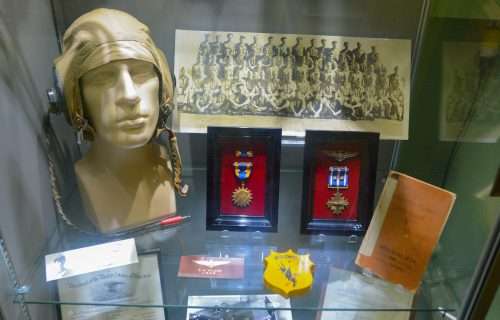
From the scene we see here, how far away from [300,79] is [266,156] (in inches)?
7.4

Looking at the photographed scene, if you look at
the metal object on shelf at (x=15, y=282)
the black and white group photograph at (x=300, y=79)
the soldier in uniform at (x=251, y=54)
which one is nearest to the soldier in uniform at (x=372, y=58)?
the black and white group photograph at (x=300, y=79)

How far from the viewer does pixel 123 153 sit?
100 cm

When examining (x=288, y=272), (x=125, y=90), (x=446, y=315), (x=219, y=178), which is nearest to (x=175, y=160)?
(x=219, y=178)

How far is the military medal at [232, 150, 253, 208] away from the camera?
100cm

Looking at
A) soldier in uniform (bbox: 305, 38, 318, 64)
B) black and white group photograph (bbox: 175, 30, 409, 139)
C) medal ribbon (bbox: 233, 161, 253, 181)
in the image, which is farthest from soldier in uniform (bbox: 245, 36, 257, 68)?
medal ribbon (bbox: 233, 161, 253, 181)

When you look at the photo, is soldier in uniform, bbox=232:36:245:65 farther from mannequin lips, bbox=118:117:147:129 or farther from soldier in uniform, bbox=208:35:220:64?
mannequin lips, bbox=118:117:147:129

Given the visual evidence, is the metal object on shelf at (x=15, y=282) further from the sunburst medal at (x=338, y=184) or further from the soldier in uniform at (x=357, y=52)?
the soldier in uniform at (x=357, y=52)

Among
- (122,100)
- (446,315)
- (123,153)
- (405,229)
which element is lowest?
(446,315)

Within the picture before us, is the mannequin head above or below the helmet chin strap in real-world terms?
above

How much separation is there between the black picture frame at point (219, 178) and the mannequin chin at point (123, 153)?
0.32 feet

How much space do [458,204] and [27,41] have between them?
0.81m

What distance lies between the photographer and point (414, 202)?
92 centimetres

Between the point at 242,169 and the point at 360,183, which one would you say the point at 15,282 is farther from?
the point at 360,183

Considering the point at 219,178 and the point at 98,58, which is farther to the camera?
the point at 219,178
